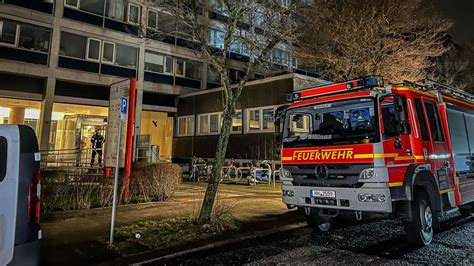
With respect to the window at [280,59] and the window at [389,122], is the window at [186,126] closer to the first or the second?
the window at [280,59]

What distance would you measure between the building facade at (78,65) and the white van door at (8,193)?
13698 mm

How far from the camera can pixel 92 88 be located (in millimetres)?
21672

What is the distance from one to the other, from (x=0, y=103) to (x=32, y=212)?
1981 cm

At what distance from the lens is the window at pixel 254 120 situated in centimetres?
1883

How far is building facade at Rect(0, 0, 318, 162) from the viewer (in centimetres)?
1862

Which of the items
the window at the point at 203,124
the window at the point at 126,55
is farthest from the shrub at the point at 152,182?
the window at the point at 126,55

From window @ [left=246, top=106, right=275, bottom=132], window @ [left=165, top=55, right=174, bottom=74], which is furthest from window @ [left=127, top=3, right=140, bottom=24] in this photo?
window @ [left=246, top=106, right=275, bottom=132]

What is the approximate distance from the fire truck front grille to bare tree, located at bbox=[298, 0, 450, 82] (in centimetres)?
997

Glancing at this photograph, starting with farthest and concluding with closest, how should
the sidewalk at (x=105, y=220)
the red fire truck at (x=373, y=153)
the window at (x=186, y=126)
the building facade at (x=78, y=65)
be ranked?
the window at (x=186, y=126)
the building facade at (x=78, y=65)
the red fire truck at (x=373, y=153)
the sidewalk at (x=105, y=220)

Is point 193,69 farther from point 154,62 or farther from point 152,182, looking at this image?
point 152,182

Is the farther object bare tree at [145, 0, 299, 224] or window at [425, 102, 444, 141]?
bare tree at [145, 0, 299, 224]

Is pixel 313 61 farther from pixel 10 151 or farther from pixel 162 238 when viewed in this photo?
pixel 10 151

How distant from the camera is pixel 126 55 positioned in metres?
22.8

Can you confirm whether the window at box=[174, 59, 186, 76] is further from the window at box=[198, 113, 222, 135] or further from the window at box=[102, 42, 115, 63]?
the window at box=[102, 42, 115, 63]
